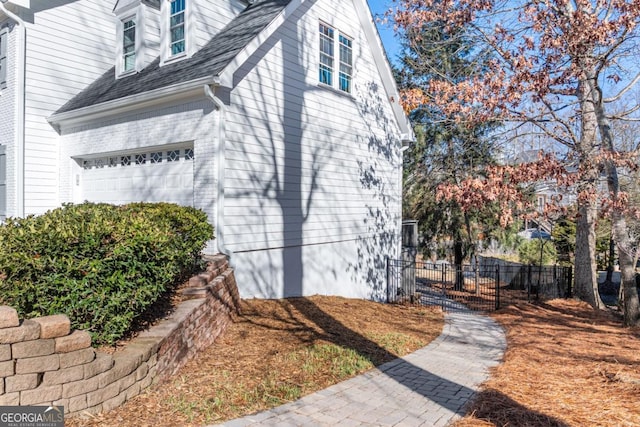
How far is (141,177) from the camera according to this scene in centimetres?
989

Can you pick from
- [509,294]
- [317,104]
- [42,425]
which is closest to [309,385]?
[42,425]

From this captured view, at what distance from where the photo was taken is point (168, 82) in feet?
29.2

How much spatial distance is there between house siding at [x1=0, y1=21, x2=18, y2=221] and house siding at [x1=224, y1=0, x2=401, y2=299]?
6263 mm

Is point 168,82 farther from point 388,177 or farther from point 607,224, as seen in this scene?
point 607,224

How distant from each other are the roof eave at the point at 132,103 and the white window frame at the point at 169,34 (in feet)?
4.57

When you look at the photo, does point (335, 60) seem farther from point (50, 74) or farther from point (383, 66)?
point (50, 74)

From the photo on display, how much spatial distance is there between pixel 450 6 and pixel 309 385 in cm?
848

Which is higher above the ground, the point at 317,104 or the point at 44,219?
the point at 317,104

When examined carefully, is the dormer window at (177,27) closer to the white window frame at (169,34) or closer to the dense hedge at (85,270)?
the white window frame at (169,34)

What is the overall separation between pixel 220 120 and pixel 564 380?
6.92 m

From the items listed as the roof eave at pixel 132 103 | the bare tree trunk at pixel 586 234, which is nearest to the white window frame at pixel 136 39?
the roof eave at pixel 132 103

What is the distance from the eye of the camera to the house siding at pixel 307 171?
9023 mm

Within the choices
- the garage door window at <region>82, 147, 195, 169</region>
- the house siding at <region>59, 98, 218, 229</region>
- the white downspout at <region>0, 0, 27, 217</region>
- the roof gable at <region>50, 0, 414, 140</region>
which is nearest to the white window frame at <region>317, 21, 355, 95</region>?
the roof gable at <region>50, 0, 414, 140</region>

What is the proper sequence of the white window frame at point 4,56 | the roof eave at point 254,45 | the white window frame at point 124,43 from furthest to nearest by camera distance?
the white window frame at point 124,43 → the white window frame at point 4,56 → the roof eave at point 254,45
